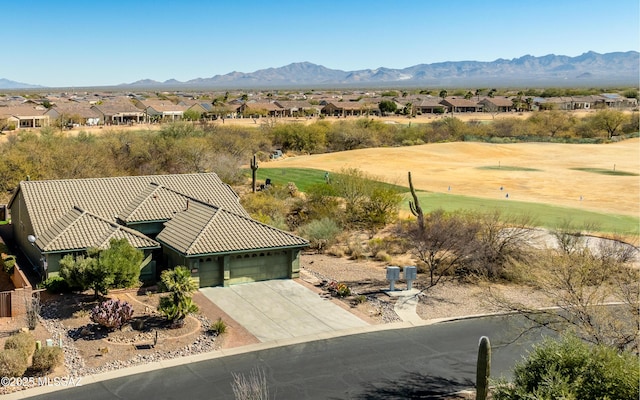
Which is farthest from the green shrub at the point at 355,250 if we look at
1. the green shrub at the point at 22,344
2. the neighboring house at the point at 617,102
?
the neighboring house at the point at 617,102

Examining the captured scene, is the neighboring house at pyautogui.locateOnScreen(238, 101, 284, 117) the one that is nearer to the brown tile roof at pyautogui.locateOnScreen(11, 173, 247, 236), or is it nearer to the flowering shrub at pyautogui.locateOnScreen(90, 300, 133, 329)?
the brown tile roof at pyautogui.locateOnScreen(11, 173, 247, 236)

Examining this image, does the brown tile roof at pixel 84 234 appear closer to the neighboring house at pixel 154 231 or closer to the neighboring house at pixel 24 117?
the neighboring house at pixel 154 231

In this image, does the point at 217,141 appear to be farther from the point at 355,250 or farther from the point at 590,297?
the point at 590,297

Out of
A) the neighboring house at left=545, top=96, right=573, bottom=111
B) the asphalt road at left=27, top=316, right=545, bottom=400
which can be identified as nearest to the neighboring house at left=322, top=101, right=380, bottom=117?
the neighboring house at left=545, top=96, right=573, bottom=111

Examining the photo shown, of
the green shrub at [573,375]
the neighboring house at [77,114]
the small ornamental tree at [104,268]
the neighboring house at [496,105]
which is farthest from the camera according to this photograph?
the neighboring house at [496,105]

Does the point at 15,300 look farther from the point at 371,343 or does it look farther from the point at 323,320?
the point at 371,343

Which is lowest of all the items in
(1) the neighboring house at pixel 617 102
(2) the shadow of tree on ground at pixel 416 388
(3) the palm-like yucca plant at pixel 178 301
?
(2) the shadow of tree on ground at pixel 416 388

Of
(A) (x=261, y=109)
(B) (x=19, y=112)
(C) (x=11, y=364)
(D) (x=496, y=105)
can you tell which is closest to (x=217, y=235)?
(C) (x=11, y=364)
